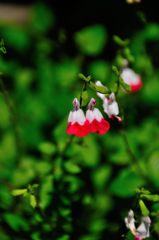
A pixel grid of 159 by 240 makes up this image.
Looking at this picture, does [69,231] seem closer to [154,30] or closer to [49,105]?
[49,105]

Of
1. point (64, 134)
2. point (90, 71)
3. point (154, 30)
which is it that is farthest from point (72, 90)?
point (64, 134)

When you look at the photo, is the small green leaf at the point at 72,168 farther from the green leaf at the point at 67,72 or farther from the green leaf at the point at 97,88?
the green leaf at the point at 67,72

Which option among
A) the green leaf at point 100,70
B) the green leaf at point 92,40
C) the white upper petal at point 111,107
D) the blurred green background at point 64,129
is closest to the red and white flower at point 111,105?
the white upper petal at point 111,107

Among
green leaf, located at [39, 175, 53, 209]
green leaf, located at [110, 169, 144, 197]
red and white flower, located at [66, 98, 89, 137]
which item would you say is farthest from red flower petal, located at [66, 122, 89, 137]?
green leaf, located at [110, 169, 144, 197]

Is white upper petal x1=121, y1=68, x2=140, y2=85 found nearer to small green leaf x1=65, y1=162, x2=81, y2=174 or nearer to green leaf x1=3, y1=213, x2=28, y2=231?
small green leaf x1=65, y1=162, x2=81, y2=174

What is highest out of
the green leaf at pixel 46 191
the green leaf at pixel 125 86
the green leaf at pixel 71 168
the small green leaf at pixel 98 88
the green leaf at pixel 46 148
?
the small green leaf at pixel 98 88

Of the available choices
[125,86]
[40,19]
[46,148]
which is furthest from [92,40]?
[125,86]
